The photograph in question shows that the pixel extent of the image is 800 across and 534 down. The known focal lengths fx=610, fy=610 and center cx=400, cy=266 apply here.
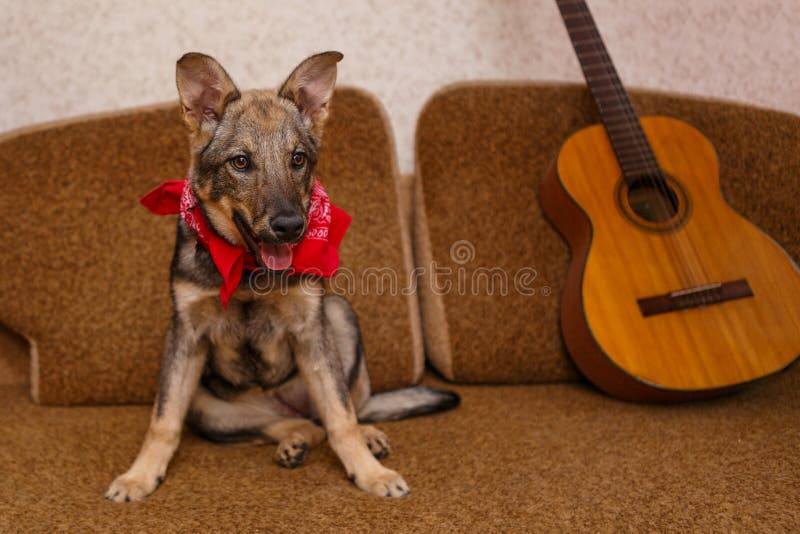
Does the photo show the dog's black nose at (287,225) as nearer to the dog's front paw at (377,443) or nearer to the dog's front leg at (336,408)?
the dog's front leg at (336,408)

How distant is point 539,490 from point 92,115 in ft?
7.06

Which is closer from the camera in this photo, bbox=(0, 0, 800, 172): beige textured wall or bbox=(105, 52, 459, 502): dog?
bbox=(105, 52, 459, 502): dog

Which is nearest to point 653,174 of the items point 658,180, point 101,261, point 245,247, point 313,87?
point 658,180

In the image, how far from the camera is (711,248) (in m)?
2.20

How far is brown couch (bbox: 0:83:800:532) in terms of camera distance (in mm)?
1813

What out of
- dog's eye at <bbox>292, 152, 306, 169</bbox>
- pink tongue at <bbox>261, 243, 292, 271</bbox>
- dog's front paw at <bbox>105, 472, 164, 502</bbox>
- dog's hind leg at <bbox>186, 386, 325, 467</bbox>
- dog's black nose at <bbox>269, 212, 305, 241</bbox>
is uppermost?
dog's eye at <bbox>292, 152, 306, 169</bbox>

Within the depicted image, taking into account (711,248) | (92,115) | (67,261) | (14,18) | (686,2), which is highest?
(686,2)

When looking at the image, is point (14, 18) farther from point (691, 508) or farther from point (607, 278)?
point (691, 508)

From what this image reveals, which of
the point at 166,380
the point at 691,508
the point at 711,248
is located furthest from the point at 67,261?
the point at 711,248

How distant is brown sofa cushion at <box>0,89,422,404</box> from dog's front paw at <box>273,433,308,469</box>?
0.67 metres

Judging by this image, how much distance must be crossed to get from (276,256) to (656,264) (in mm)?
1367

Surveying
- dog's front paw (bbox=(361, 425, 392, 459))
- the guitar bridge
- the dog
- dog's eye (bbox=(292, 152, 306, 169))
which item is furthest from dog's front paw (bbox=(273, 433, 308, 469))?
the guitar bridge

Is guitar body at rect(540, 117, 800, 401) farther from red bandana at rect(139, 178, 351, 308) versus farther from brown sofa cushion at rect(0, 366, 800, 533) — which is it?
red bandana at rect(139, 178, 351, 308)

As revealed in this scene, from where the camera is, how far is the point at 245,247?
1.69m
